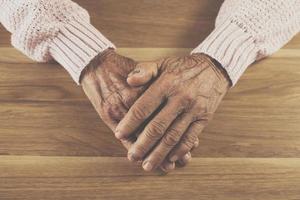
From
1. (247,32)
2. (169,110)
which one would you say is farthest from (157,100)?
(247,32)

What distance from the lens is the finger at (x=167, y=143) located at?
0.67m

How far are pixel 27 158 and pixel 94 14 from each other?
368mm

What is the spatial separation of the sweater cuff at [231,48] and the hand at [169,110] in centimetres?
4

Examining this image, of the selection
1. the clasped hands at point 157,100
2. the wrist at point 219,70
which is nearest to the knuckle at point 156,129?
the clasped hands at point 157,100

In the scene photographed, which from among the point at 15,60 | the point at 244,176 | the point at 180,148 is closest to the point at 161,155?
the point at 180,148

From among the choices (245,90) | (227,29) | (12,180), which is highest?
(227,29)

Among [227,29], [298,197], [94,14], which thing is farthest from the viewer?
[94,14]

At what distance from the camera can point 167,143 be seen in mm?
676

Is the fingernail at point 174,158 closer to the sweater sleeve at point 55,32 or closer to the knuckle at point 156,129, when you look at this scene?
the knuckle at point 156,129

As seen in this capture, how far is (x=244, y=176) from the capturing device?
669 millimetres

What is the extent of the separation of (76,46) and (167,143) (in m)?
0.26

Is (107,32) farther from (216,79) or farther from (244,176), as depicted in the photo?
(244,176)

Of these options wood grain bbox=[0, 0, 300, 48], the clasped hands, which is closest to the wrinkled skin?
the clasped hands

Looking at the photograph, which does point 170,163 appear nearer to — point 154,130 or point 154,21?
point 154,130
